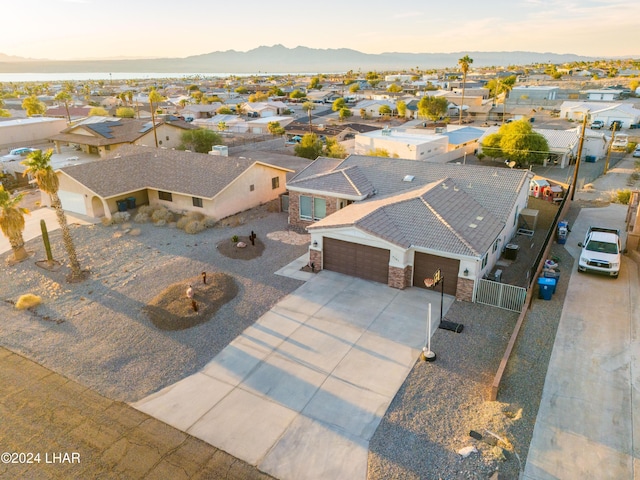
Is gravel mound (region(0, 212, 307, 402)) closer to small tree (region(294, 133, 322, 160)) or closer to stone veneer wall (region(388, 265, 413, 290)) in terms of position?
stone veneer wall (region(388, 265, 413, 290))

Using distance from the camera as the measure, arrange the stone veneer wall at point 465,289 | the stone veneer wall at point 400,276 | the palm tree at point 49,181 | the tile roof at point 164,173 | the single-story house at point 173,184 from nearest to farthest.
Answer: the stone veneer wall at point 465,289, the stone veneer wall at point 400,276, the palm tree at point 49,181, the single-story house at point 173,184, the tile roof at point 164,173

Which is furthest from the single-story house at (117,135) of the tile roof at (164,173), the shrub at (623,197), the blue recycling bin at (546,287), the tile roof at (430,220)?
the shrub at (623,197)

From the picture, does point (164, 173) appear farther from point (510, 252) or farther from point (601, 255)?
point (601, 255)

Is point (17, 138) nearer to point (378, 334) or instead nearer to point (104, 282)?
point (104, 282)

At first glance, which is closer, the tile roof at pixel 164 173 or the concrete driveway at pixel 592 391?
the concrete driveway at pixel 592 391

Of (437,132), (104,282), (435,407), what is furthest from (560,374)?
(437,132)

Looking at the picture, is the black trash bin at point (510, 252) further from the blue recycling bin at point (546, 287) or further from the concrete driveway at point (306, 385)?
the concrete driveway at point (306, 385)

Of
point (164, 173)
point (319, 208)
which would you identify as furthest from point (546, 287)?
point (164, 173)
